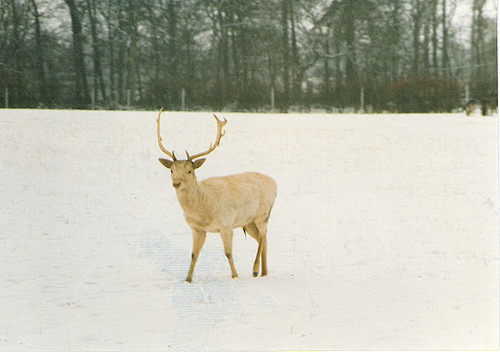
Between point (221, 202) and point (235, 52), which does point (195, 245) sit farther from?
point (235, 52)

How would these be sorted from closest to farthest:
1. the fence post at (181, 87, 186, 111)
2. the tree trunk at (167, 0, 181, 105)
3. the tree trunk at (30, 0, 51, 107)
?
the tree trunk at (30, 0, 51, 107) < the tree trunk at (167, 0, 181, 105) < the fence post at (181, 87, 186, 111)

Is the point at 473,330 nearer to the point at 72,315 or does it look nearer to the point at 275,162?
the point at 72,315

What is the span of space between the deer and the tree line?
17.1 ft

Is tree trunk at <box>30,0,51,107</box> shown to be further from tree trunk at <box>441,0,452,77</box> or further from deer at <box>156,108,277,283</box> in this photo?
tree trunk at <box>441,0,452,77</box>

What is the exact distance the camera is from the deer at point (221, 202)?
5.81 m

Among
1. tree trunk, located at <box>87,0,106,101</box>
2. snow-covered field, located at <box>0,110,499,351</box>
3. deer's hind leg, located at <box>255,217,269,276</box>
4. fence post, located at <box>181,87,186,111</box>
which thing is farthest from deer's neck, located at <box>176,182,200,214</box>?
fence post, located at <box>181,87,186,111</box>

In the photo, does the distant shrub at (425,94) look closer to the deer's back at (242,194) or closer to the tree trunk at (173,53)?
the tree trunk at (173,53)

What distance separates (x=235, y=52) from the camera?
14.2 m

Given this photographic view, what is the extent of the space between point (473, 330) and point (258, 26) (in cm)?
917

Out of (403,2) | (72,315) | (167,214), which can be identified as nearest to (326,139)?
(403,2)

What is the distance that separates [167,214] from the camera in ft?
33.9

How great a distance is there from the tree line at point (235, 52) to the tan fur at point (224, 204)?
205 inches

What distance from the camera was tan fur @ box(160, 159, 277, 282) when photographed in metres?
5.88

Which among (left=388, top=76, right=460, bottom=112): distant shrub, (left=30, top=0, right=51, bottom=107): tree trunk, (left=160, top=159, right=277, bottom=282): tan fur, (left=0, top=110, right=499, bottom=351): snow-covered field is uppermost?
(left=30, top=0, right=51, bottom=107): tree trunk
